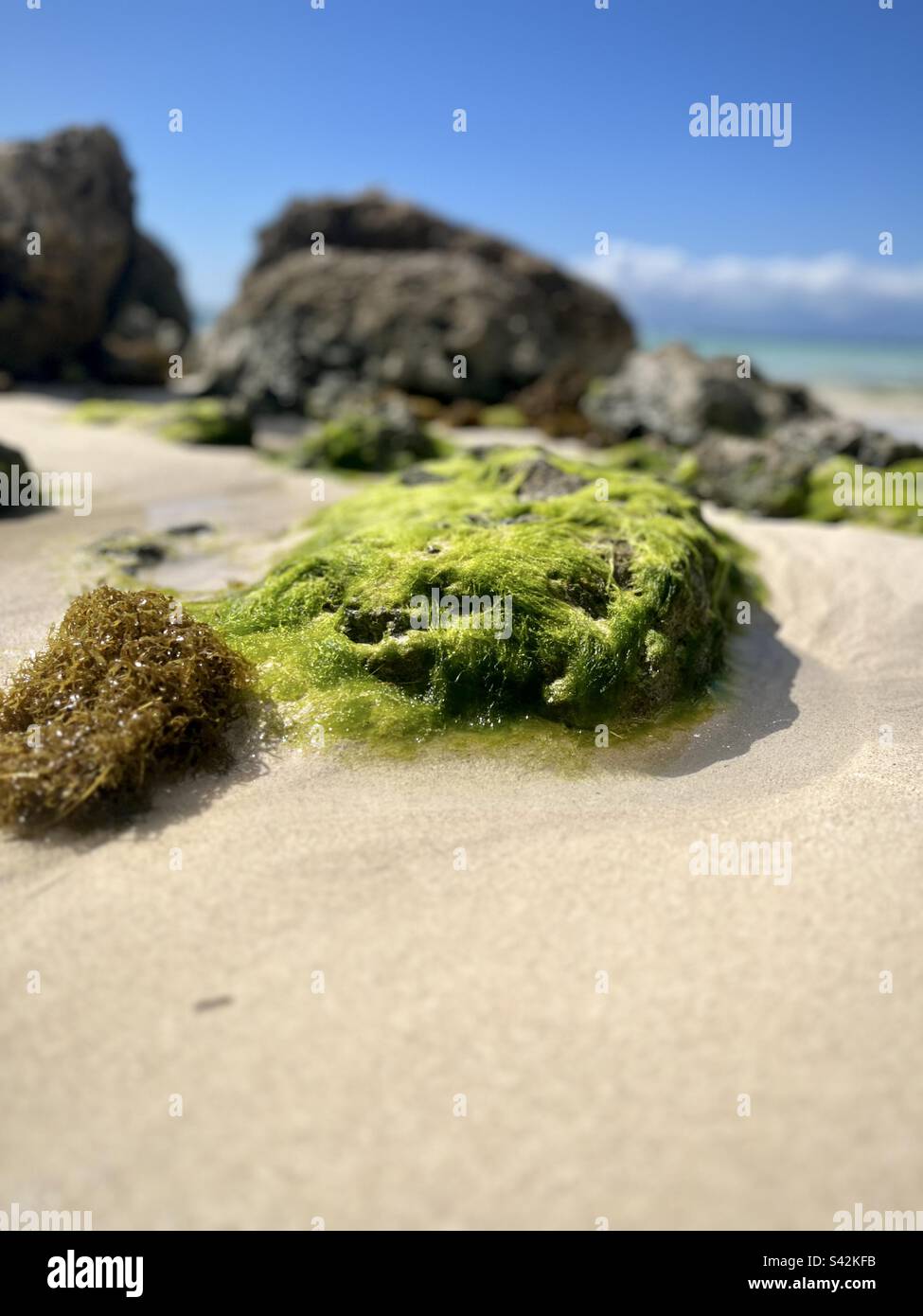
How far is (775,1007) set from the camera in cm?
293

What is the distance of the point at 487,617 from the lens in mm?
4836

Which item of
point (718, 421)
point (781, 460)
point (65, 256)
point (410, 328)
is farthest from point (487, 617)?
point (65, 256)

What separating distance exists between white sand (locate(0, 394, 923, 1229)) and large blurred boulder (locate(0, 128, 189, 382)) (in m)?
16.5

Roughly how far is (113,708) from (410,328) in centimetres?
1505

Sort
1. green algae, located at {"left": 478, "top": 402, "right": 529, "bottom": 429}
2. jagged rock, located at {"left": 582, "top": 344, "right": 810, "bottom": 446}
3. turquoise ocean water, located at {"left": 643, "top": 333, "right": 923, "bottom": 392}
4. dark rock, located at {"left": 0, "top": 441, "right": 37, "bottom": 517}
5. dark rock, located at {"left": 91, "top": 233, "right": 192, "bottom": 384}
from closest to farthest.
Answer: dark rock, located at {"left": 0, "top": 441, "right": 37, "bottom": 517}
jagged rock, located at {"left": 582, "top": 344, "right": 810, "bottom": 446}
green algae, located at {"left": 478, "top": 402, "right": 529, "bottom": 429}
dark rock, located at {"left": 91, "top": 233, "right": 192, "bottom": 384}
turquoise ocean water, located at {"left": 643, "top": 333, "right": 923, "bottom": 392}

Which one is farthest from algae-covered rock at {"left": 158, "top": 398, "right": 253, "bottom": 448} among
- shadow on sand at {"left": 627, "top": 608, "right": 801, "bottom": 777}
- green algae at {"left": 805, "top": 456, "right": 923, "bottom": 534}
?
shadow on sand at {"left": 627, "top": 608, "right": 801, "bottom": 777}

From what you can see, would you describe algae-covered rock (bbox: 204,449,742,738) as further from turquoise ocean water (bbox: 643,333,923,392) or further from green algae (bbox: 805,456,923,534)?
turquoise ocean water (bbox: 643,333,923,392)

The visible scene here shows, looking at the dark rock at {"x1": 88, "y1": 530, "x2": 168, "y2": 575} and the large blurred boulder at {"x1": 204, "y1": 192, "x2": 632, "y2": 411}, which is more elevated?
the large blurred boulder at {"x1": 204, "y1": 192, "x2": 632, "y2": 411}

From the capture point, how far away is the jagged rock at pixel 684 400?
14297 millimetres

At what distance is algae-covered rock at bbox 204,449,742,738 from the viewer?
15.2 feet

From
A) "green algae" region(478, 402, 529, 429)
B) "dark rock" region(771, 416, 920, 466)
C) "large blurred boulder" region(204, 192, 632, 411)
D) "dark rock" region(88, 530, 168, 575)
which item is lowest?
"dark rock" region(88, 530, 168, 575)

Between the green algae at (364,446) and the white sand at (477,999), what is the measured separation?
26.9ft

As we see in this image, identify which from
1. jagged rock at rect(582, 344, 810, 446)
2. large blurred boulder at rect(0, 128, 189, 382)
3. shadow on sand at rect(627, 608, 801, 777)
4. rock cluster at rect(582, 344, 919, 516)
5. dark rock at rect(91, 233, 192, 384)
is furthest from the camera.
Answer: dark rock at rect(91, 233, 192, 384)

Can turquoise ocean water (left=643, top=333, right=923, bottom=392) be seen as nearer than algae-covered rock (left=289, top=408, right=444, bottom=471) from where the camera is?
No
